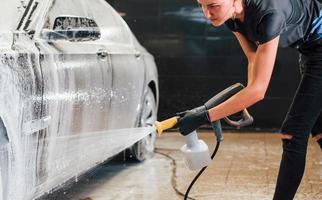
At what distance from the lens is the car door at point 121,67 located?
13.8ft

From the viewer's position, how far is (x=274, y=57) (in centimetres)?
248

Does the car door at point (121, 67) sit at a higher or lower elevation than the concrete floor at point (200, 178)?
higher

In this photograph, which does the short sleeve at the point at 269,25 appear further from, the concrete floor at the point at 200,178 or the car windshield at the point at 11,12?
the concrete floor at the point at 200,178

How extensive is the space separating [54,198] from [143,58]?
1726 millimetres

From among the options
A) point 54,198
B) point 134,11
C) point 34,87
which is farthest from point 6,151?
point 134,11

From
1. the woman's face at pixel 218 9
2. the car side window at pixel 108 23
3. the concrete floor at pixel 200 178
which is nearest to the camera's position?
the woman's face at pixel 218 9

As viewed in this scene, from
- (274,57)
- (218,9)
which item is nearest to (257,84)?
(274,57)

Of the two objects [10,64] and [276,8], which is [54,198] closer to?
[10,64]

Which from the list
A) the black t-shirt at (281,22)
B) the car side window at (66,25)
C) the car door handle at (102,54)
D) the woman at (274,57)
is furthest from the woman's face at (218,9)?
the car door handle at (102,54)

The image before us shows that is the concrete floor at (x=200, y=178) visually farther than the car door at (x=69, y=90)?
Yes

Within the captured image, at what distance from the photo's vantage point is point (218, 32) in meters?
6.98

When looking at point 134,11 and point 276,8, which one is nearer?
point 276,8

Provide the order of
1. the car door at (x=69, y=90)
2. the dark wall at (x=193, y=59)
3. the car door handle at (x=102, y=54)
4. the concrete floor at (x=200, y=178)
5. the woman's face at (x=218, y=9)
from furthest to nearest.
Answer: the dark wall at (x=193, y=59) < the concrete floor at (x=200, y=178) < the car door handle at (x=102, y=54) < the car door at (x=69, y=90) < the woman's face at (x=218, y=9)

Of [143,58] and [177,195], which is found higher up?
[143,58]
